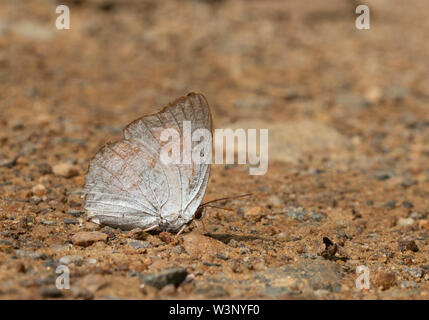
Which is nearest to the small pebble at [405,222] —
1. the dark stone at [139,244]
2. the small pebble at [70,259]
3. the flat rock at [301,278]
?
the flat rock at [301,278]

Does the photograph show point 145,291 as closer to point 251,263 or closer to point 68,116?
point 251,263

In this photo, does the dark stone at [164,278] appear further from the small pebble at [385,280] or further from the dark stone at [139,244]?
the small pebble at [385,280]

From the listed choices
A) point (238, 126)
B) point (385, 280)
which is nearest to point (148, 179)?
point (385, 280)

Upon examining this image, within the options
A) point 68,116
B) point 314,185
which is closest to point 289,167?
point 314,185

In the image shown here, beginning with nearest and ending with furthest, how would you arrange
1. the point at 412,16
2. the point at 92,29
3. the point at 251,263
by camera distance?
the point at 251,263, the point at 92,29, the point at 412,16

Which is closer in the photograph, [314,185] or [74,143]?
[314,185]

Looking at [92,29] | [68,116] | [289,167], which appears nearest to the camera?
[289,167]

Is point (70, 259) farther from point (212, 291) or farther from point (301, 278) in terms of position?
point (301, 278)

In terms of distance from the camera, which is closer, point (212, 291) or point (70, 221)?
point (212, 291)
